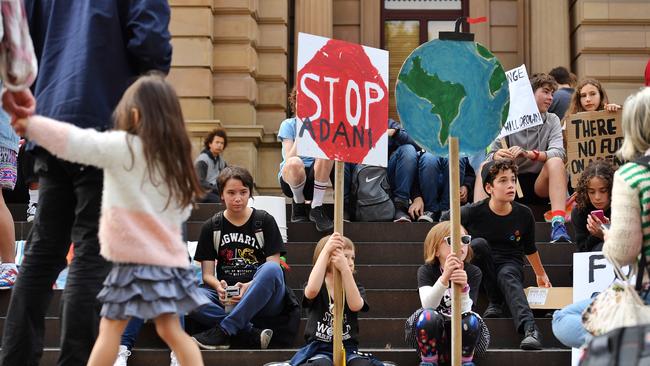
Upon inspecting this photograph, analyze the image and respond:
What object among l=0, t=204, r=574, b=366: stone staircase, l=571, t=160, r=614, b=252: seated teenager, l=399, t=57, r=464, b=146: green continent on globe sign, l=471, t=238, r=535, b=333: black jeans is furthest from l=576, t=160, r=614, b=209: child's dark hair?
l=399, t=57, r=464, b=146: green continent on globe sign

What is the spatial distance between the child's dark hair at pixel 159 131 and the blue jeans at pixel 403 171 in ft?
17.9

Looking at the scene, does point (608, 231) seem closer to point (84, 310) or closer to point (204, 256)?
point (84, 310)

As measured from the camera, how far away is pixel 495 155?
391 inches

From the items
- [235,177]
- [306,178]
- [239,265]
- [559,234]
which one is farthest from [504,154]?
[239,265]

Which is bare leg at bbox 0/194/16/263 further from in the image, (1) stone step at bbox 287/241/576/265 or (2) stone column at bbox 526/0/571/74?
(2) stone column at bbox 526/0/571/74

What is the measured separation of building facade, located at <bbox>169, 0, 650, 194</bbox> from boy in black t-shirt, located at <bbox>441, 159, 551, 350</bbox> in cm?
609

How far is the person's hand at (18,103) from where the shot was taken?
465cm

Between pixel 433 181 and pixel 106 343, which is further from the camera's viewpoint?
pixel 433 181

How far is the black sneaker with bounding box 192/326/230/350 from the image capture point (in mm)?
7387

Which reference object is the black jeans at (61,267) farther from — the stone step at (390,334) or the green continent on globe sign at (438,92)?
the stone step at (390,334)

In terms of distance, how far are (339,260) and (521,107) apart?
4244 mm

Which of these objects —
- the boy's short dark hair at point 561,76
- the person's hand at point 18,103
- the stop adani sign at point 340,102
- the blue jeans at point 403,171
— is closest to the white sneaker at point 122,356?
the stop adani sign at point 340,102

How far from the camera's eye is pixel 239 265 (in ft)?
25.7

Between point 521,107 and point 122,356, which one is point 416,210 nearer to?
point 521,107
